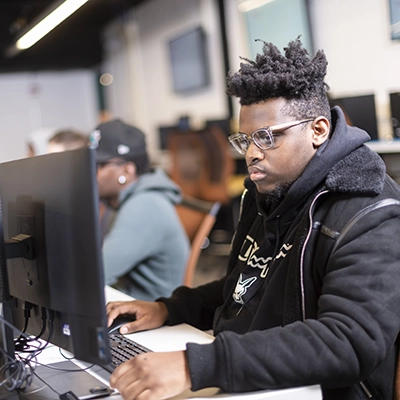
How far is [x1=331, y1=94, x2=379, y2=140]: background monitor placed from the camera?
3.46 metres

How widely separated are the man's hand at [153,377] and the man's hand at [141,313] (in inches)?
18.3

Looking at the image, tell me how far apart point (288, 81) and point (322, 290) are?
1.50 feet

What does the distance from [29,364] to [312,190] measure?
0.71 m

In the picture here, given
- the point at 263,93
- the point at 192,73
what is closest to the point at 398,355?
the point at 263,93

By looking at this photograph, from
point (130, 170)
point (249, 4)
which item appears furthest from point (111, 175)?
point (249, 4)

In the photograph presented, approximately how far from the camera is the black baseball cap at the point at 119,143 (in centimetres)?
272

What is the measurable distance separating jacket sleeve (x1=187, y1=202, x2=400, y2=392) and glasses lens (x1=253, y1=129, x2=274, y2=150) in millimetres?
338

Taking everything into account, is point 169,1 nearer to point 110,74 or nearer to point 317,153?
point 110,74

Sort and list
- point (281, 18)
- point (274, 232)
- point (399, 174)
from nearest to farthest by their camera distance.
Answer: point (274, 232) → point (399, 174) → point (281, 18)

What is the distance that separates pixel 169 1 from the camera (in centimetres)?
765

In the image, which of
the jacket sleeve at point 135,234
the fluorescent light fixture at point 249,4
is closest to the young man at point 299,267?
the jacket sleeve at point 135,234

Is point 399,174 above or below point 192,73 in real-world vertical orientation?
below

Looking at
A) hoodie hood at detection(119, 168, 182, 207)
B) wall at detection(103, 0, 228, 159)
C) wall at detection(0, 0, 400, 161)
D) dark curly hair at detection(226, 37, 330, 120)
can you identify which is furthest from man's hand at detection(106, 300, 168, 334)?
wall at detection(103, 0, 228, 159)

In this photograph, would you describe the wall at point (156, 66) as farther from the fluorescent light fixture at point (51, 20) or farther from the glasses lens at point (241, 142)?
the glasses lens at point (241, 142)
